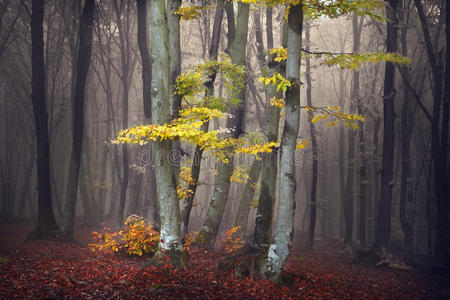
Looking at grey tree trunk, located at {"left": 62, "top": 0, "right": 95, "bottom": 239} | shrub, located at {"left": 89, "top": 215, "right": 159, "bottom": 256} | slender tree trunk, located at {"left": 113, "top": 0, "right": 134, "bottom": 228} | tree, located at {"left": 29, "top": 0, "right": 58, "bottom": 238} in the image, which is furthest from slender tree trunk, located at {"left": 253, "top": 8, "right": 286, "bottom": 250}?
slender tree trunk, located at {"left": 113, "top": 0, "right": 134, "bottom": 228}

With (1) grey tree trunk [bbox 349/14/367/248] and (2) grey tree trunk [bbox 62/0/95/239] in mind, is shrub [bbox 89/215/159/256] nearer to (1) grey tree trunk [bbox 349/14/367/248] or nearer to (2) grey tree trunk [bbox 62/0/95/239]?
(2) grey tree trunk [bbox 62/0/95/239]

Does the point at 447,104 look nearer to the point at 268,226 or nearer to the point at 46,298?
the point at 268,226

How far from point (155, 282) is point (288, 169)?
12.0 ft

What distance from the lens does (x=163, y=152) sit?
8.67m

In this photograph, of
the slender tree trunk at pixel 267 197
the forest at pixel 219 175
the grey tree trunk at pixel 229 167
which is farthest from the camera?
the grey tree trunk at pixel 229 167

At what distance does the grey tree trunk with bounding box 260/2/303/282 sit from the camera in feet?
25.2

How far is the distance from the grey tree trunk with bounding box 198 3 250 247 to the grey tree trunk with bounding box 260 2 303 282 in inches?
172

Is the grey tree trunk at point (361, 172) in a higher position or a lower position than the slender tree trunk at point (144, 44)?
lower

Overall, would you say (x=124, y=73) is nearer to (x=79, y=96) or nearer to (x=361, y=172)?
(x=79, y=96)

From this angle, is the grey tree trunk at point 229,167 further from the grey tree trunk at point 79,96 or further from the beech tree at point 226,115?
the grey tree trunk at point 79,96

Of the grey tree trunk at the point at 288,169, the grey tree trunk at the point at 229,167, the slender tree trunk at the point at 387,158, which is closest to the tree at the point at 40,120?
the grey tree trunk at the point at 229,167

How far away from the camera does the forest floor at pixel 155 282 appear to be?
20.5ft

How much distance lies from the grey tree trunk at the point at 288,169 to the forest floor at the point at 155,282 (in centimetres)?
50

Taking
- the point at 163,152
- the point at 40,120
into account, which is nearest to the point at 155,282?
the point at 163,152
